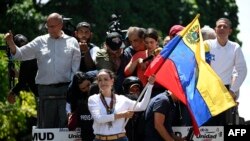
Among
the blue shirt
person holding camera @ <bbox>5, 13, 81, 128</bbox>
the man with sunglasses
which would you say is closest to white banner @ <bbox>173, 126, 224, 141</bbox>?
the blue shirt

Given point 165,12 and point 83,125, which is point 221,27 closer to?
point 83,125

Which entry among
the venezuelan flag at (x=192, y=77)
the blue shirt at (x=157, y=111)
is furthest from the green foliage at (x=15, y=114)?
the blue shirt at (x=157, y=111)

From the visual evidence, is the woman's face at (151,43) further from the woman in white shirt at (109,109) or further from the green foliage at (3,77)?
the green foliage at (3,77)

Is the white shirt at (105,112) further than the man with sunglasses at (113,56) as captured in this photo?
No

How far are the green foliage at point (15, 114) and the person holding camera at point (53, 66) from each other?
1919 cm

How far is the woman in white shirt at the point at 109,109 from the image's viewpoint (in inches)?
638

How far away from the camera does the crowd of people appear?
16344 millimetres

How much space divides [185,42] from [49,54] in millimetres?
2265

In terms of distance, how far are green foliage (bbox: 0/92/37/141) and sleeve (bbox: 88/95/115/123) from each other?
21.0m

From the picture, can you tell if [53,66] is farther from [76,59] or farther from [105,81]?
[105,81]

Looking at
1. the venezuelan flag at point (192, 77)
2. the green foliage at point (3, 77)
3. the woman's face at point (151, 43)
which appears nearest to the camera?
the venezuelan flag at point (192, 77)

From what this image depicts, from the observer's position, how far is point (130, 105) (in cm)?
1641

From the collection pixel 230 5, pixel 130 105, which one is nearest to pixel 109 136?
pixel 130 105

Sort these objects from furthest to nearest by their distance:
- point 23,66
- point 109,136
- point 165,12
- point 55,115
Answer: point 165,12 → point 23,66 → point 55,115 → point 109,136
